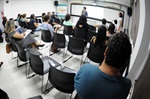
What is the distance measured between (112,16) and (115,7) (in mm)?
576

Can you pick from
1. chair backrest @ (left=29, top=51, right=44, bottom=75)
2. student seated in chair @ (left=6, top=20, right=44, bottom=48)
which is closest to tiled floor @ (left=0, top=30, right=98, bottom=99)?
chair backrest @ (left=29, top=51, right=44, bottom=75)

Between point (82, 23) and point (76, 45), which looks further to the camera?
point (82, 23)

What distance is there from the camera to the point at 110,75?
3.59 ft

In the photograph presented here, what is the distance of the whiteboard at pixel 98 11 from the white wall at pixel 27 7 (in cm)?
162

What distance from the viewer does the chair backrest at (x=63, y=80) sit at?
86.1 inches

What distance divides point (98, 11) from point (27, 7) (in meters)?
4.51

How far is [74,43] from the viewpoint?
3732mm

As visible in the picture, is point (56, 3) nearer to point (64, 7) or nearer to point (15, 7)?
point (64, 7)

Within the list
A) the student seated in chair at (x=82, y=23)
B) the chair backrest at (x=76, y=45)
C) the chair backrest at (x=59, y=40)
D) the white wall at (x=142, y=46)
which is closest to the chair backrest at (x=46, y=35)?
the chair backrest at (x=59, y=40)

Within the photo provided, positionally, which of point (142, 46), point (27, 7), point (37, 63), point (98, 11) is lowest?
point (37, 63)

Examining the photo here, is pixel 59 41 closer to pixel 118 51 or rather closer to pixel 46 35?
pixel 46 35

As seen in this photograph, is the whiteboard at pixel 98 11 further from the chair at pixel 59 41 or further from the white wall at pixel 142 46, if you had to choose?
the white wall at pixel 142 46

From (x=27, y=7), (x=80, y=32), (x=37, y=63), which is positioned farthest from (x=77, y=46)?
(x=27, y=7)

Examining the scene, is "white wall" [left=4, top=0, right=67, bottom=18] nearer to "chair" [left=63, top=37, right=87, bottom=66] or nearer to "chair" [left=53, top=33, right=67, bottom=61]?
"chair" [left=53, top=33, right=67, bottom=61]
